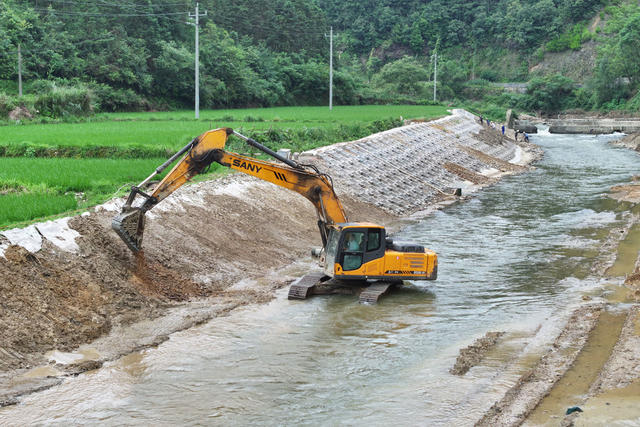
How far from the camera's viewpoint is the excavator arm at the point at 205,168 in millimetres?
16203

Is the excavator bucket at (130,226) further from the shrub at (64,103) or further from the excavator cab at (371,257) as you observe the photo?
the shrub at (64,103)

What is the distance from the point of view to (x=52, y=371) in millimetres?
12547

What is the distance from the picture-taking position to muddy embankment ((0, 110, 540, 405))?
1332 centimetres

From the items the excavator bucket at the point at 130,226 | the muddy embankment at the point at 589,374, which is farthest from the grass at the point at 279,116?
the muddy embankment at the point at 589,374

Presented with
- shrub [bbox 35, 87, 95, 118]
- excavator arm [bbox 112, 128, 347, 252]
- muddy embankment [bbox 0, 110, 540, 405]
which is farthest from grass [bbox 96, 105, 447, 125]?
excavator arm [bbox 112, 128, 347, 252]

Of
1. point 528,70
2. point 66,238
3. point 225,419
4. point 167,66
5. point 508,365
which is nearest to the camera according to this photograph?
point 225,419

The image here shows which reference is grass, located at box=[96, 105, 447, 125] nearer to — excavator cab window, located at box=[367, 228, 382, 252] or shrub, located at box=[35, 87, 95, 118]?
shrub, located at box=[35, 87, 95, 118]

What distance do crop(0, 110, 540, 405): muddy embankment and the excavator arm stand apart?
42.9 inches

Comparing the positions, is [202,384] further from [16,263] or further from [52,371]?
[16,263]

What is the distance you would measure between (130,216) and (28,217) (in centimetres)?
249

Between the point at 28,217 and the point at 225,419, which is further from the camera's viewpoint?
the point at 28,217

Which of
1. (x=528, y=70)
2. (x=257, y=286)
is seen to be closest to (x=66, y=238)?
(x=257, y=286)

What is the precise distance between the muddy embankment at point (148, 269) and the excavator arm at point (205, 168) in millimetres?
1090

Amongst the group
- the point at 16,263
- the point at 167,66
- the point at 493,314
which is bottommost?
the point at 493,314
